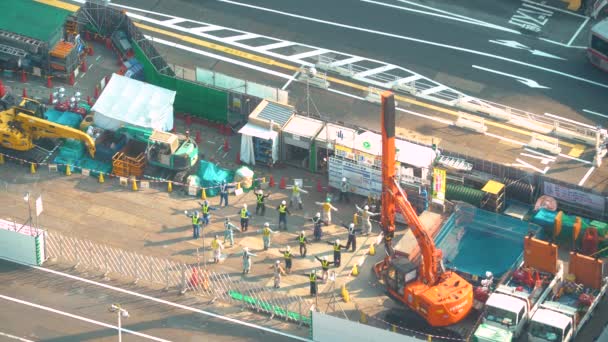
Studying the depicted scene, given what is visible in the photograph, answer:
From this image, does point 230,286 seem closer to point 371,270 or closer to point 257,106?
point 371,270

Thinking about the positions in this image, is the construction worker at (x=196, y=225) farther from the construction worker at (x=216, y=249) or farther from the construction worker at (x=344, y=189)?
the construction worker at (x=344, y=189)

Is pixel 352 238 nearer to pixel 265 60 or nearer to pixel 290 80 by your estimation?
pixel 290 80

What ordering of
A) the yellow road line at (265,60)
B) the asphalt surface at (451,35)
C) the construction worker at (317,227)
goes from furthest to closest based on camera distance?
the asphalt surface at (451,35), the yellow road line at (265,60), the construction worker at (317,227)

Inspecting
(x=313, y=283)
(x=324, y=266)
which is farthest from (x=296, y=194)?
(x=313, y=283)

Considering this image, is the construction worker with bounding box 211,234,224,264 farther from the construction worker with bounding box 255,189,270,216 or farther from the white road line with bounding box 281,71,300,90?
the white road line with bounding box 281,71,300,90

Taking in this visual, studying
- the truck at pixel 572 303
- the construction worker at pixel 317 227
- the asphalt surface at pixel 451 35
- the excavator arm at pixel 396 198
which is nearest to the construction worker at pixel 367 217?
the construction worker at pixel 317 227

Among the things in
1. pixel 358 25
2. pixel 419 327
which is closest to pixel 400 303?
pixel 419 327

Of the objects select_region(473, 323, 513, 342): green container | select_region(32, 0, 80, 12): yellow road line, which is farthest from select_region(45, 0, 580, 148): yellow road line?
select_region(473, 323, 513, 342): green container
